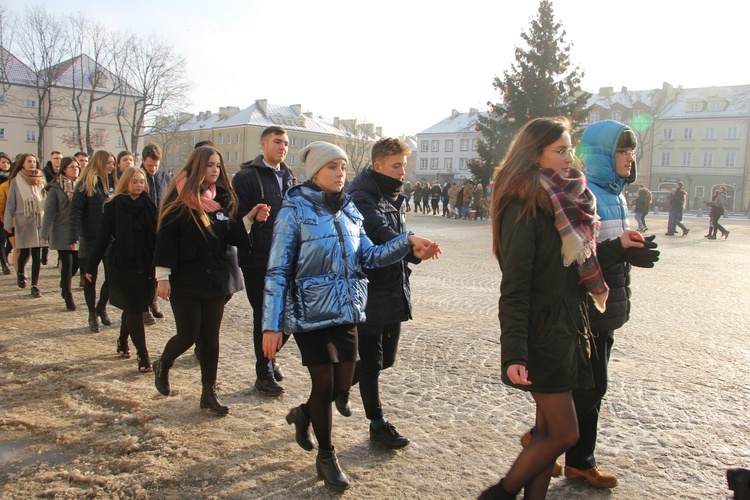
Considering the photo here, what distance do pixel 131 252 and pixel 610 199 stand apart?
4100 millimetres

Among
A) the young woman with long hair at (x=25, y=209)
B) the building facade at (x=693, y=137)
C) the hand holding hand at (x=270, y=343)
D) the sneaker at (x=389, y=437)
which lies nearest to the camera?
the hand holding hand at (x=270, y=343)

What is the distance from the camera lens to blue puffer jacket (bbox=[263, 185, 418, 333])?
3283mm

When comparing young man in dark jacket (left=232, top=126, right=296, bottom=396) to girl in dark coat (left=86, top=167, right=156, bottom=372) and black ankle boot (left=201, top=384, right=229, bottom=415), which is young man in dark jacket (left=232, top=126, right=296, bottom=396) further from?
girl in dark coat (left=86, top=167, right=156, bottom=372)

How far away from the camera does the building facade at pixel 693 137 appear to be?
6650 cm

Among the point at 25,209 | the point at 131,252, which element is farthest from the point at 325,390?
the point at 25,209

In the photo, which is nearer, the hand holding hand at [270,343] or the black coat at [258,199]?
the hand holding hand at [270,343]

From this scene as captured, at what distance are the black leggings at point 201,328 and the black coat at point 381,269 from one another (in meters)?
1.38

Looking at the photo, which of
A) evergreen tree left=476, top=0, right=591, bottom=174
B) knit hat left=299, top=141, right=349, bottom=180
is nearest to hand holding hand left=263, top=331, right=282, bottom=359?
knit hat left=299, top=141, right=349, bottom=180

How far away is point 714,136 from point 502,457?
7636 cm

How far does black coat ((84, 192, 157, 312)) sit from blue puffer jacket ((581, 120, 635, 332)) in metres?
3.93

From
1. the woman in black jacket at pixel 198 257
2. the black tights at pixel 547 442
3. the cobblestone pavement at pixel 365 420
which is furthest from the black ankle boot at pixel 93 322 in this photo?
the black tights at pixel 547 442

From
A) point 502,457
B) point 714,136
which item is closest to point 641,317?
point 502,457

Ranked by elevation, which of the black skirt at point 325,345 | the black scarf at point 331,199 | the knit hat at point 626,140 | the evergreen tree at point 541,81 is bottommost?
the black skirt at point 325,345

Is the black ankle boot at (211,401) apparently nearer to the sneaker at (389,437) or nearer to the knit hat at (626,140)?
the sneaker at (389,437)
